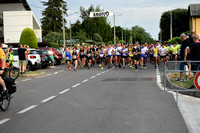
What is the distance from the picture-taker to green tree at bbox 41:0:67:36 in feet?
301

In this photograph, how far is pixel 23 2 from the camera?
59.5 m

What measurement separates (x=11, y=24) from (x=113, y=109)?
48716 millimetres

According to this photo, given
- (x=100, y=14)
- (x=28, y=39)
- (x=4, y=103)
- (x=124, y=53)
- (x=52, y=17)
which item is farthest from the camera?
Result: (x=52, y=17)

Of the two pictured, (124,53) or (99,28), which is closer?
(124,53)

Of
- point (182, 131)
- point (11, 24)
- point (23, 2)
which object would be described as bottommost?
point (182, 131)

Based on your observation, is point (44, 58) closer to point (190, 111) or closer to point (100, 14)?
point (190, 111)

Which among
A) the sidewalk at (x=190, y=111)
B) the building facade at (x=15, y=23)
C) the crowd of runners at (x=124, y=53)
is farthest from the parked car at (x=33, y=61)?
the building facade at (x=15, y=23)

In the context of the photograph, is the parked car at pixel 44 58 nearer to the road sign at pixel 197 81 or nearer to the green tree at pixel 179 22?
the road sign at pixel 197 81

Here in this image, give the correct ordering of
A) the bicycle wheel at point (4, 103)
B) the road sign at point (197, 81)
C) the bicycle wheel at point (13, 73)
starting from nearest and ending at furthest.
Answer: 1. the bicycle wheel at point (4, 103)
2. the road sign at point (197, 81)
3. the bicycle wheel at point (13, 73)

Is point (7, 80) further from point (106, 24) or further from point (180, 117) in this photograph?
point (106, 24)

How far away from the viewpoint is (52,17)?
93125 millimetres

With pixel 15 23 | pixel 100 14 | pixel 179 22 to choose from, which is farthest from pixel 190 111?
pixel 179 22

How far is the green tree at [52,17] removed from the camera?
301 ft

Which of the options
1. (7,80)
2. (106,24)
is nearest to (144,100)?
(7,80)
